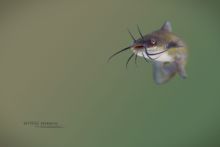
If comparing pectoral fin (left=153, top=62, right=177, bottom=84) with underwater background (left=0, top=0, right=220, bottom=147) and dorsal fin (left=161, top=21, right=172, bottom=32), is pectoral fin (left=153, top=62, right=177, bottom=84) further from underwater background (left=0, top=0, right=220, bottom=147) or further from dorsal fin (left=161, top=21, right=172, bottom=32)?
Answer: dorsal fin (left=161, top=21, right=172, bottom=32)

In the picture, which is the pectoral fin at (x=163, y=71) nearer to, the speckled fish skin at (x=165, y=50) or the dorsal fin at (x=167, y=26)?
the speckled fish skin at (x=165, y=50)

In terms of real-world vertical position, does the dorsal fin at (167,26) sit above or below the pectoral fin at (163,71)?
above

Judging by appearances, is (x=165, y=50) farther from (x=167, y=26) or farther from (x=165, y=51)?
(x=167, y=26)

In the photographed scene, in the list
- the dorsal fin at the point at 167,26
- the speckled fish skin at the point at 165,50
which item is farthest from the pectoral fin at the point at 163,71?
the dorsal fin at the point at 167,26

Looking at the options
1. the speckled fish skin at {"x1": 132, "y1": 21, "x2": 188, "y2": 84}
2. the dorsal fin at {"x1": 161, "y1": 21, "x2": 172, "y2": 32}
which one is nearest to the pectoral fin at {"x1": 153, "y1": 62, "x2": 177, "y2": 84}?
the speckled fish skin at {"x1": 132, "y1": 21, "x2": 188, "y2": 84}

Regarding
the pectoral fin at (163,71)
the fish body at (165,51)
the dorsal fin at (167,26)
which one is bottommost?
the pectoral fin at (163,71)

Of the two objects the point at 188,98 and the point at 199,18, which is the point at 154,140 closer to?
the point at 188,98

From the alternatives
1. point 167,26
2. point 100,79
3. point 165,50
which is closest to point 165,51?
point 165,50

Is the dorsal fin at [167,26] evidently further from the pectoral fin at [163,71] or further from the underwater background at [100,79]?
the pectoral fin at [163,71]
